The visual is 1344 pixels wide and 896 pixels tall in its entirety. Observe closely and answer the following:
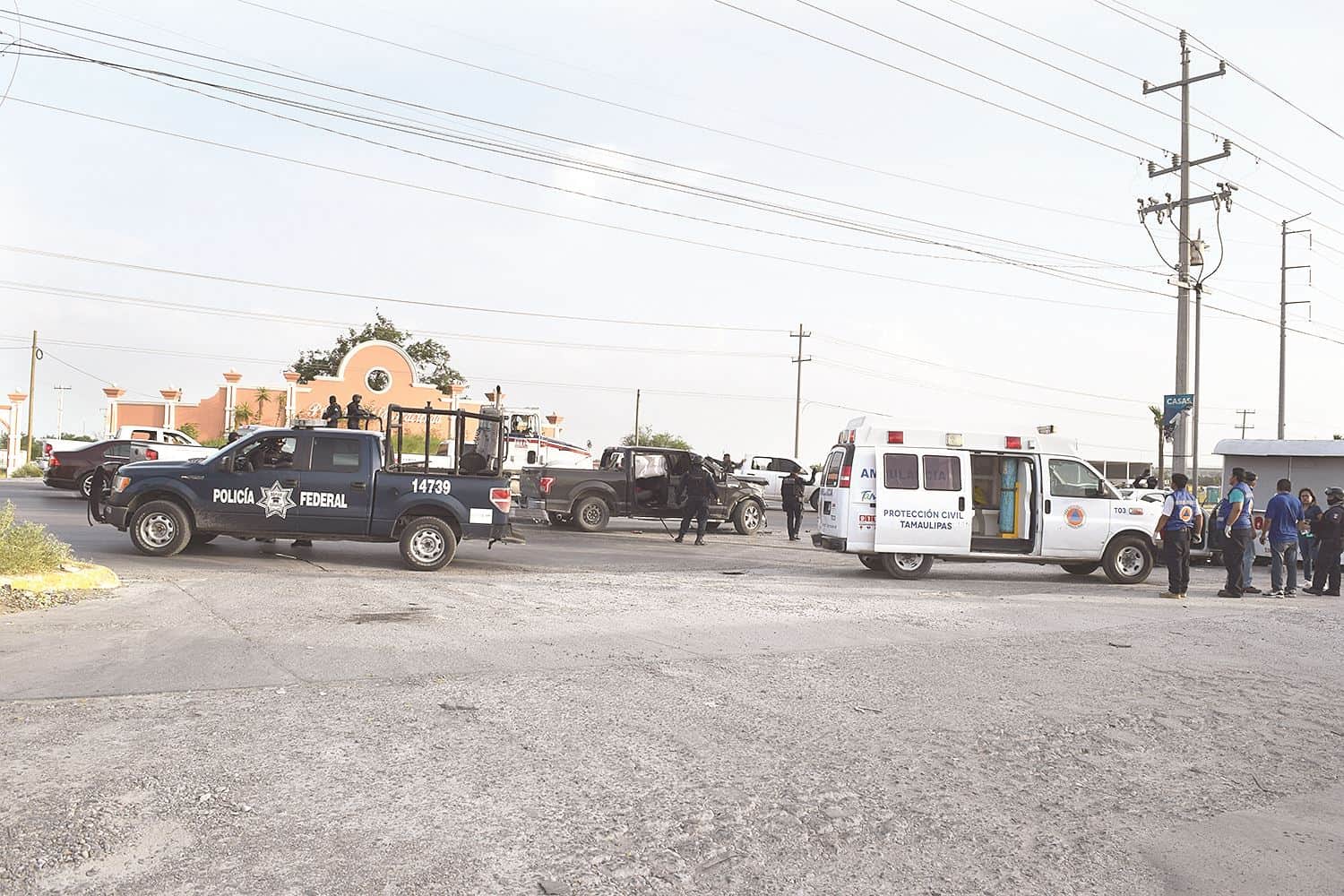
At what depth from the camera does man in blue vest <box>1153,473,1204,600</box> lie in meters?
14.7

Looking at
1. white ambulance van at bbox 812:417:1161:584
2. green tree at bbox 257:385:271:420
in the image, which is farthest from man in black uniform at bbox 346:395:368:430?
green tree at bbox 257:385:271:420

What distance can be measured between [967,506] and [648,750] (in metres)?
11.4

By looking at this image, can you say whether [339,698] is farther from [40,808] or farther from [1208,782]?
[1208,782]

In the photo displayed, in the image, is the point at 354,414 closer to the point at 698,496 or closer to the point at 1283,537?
the point at 698,496

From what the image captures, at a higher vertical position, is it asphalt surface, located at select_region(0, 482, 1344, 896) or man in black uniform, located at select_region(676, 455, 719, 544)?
man in black uniform, located at select_region(676, 455, 719, 544)

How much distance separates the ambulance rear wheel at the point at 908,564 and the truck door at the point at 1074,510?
1.85m

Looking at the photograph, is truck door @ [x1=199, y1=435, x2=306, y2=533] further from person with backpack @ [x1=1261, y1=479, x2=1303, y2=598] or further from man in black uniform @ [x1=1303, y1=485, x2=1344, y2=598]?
man in black uniform @ [x1=1303, y1=485, x2=1344, y2=598]

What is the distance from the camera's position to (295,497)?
14.6m

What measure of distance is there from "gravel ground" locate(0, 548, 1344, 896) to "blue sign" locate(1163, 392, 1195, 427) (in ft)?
42.2

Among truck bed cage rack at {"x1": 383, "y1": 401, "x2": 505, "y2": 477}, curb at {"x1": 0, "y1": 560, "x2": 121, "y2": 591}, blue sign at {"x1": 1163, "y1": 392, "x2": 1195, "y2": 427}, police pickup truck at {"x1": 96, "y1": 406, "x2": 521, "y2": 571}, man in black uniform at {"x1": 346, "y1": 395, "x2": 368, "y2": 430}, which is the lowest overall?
curb at {"x1": 0, "y1": 560, "x2": 121, "y2": 591}

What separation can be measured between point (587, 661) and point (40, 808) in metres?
4.44

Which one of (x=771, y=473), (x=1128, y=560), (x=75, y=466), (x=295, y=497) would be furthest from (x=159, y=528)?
(x=771, y=473)

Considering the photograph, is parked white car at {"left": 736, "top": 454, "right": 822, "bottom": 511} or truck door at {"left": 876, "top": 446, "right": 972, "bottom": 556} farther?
parked white car at {"left": 736, "top": 454, "right": 822, "bottom": 511}

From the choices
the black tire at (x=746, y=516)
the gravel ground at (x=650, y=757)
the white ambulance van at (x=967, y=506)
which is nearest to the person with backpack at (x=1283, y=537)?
the white ambulance van at (x=967, y=506)
